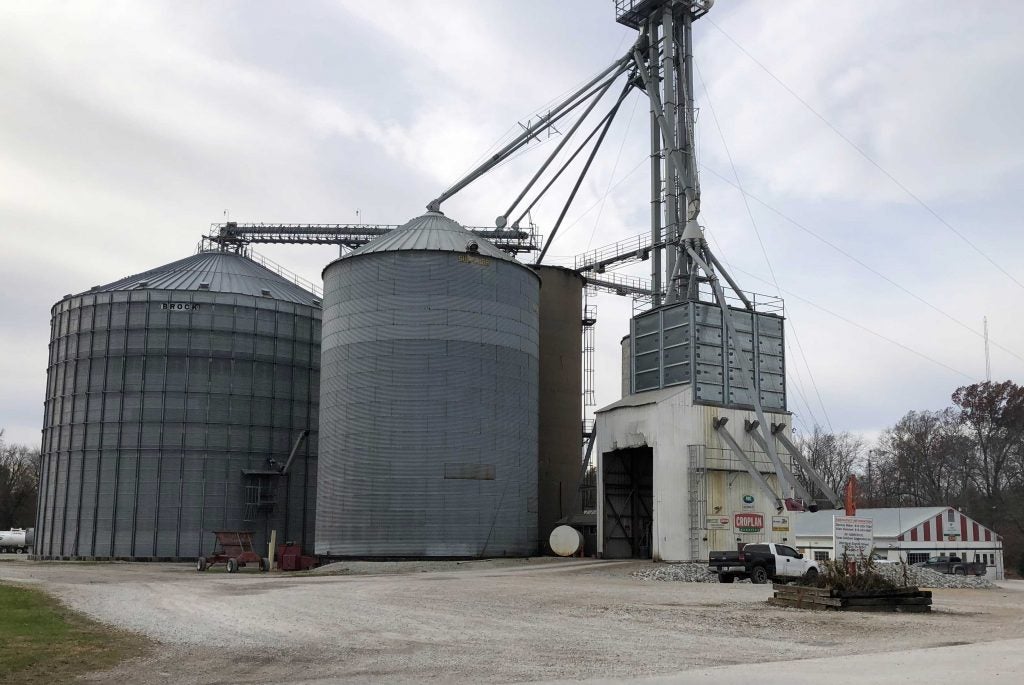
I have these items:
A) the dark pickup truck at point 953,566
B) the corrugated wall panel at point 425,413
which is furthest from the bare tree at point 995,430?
the corrugated wall panel at point 425,413

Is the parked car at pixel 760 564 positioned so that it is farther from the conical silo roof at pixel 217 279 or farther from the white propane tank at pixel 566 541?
the conical silo roof at pixel 217 279

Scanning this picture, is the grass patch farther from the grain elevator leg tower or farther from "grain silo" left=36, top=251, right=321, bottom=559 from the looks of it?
"grain silo" left=36, top=251, right=321, bottom=559

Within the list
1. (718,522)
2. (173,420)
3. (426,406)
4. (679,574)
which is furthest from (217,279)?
(679,574)

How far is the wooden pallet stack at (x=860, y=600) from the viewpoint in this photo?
24188 mm

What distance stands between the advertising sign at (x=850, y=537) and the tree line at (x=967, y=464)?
200ft

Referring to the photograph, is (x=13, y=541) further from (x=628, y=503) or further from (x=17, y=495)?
(x=628, y=503)

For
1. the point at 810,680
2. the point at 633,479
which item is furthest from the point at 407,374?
the point at 810,680

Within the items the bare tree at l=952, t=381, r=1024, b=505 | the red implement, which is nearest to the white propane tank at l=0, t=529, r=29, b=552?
the red implement

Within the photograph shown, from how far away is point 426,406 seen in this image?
47094mm

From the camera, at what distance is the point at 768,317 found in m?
48.8

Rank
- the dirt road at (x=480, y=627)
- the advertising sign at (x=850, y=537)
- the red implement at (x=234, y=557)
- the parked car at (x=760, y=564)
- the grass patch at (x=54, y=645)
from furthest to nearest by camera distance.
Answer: the red implement at (x=234, y=557) → the parked car at (x=760, y=564) → the advertising sign at (x=850, y=537) → the dirt road at (x=480, y=627) → the grass patch at (x=54, y=645)

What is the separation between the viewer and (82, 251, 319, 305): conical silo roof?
194 ft

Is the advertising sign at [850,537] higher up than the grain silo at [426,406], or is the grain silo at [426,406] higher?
the grain silo at [426,406]

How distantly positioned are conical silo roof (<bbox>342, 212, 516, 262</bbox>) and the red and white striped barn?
28065mm
